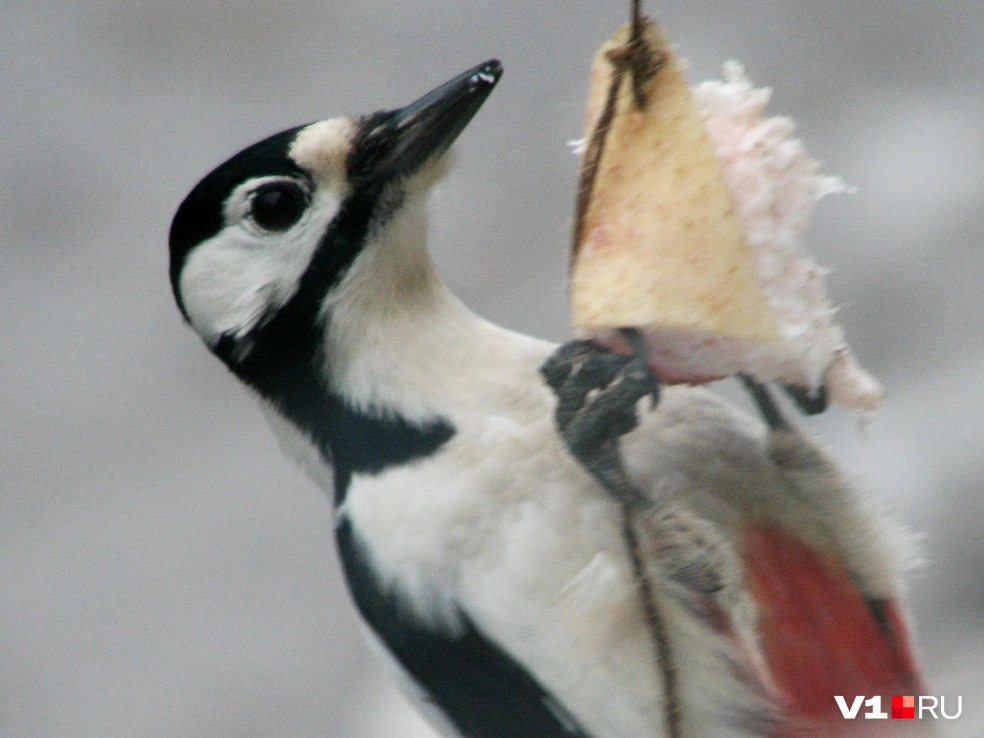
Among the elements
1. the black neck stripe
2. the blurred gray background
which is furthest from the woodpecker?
the blurred gray background

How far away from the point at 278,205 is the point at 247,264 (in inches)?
2.1

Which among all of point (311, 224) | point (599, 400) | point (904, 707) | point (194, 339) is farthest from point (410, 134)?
point (194, 339)

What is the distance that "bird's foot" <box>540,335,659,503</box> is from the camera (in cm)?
83

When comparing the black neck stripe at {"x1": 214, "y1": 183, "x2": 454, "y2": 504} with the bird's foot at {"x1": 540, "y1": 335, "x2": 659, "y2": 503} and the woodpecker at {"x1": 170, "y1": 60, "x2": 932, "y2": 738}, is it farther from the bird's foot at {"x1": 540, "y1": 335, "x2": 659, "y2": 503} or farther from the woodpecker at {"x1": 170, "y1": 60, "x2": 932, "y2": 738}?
the bird's foot at {"x1": 540, "y1": 335, "x2": 659, "y2": 503}

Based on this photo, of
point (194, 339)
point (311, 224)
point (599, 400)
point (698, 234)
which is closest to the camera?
point (698, 234)

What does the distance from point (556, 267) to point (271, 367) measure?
1.90 metres

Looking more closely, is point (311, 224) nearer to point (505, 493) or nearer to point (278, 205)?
point (278, 205)

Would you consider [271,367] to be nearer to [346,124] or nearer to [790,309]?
[346,124]

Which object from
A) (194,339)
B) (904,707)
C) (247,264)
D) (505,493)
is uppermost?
(194,339)

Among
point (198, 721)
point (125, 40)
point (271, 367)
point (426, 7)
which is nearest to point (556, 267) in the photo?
point (426, 7)

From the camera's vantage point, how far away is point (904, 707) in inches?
38.1

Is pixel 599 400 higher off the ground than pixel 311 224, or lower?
lower

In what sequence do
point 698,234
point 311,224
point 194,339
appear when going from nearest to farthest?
point 698,234, point 311,224, point 194,339

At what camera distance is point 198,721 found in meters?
2.44
